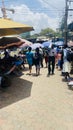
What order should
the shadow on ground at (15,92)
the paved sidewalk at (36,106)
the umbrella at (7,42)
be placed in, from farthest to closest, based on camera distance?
the umbrella at (7,42) → the shadow on ground at (15,92) → the paved sidewalk at (36,106)

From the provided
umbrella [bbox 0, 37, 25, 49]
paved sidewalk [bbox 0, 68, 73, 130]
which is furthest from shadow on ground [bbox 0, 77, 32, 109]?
umbrella [bbox 0, 37, 25, 49]

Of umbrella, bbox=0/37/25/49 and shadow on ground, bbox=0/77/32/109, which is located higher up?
umbrella, bbox=0/37/25/49

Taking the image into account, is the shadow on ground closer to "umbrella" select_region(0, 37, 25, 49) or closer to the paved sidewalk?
the paved sidewalk

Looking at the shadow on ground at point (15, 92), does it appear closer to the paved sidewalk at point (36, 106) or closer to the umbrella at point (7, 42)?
the paved sidewalk at point (36, 106)

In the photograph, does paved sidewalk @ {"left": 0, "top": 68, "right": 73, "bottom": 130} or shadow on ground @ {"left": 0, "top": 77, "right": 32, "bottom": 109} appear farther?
shadow on ground @ {"left": 0, "top": 77, "right": 32, "bottom": 109}

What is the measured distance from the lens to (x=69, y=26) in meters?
43.4

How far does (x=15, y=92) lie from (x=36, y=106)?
2344 millimetres

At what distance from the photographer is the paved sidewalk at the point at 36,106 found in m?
8.37

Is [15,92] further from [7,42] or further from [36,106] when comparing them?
[7,42]

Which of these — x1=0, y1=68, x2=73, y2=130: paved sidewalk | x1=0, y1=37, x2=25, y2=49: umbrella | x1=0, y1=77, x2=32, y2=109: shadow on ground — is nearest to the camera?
x1=0, y1=68, x2=73, y2=130: paved sidewalk

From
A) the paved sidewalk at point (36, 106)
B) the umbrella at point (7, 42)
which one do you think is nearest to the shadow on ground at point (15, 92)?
the paved sidewalk at point (36, 106)

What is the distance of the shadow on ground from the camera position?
11109mm

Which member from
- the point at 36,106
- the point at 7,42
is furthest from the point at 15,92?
the point at 7,42

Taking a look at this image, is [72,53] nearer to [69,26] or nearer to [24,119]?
[24,119]
